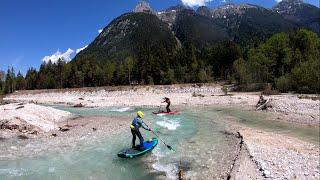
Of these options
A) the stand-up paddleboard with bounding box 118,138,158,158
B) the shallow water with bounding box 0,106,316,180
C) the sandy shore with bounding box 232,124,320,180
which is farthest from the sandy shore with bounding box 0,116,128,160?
the sandy shore with bounding box 232,124,320,180

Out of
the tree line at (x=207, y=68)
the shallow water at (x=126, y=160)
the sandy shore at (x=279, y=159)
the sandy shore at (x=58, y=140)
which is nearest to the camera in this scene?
the sandy shore at (x=279, y=159)

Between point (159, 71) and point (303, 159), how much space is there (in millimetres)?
112877

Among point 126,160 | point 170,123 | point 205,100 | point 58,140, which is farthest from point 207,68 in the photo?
point 126,160

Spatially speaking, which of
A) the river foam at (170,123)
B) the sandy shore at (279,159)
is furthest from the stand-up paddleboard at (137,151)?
the river foam at (170,123)

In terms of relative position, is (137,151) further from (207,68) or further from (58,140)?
(207,68)

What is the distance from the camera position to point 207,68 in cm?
12862

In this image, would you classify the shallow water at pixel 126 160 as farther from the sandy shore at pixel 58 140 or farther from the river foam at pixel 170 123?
the river foam at pixel 170 123

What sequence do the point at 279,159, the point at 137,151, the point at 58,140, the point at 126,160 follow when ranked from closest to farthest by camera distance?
the point at 279,159 < the point at 126,160 < the point at 137,151 < the point at 58,140

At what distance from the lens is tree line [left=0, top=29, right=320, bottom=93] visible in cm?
8500

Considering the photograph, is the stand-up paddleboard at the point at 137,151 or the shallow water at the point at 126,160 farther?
the stand-up paddleboard at the point at 137,151

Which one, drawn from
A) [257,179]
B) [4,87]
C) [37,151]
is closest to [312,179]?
[257,179]

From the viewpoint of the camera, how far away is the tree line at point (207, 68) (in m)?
85.0

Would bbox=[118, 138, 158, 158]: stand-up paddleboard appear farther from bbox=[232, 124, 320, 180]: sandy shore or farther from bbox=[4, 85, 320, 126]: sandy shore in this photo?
bbox=[4, 85, 320, 126]: sandy shore

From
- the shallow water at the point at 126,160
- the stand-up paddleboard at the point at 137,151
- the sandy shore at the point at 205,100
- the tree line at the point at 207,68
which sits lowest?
the shallow water at the point at 126,160
